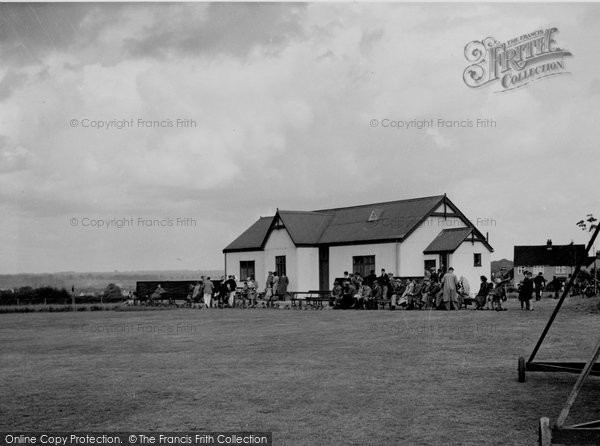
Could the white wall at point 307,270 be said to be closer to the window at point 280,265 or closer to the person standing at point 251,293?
the window at point 280,265

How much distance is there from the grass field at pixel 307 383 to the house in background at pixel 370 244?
66.1 ft

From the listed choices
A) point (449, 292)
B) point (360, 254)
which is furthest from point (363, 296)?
point (360, 254)

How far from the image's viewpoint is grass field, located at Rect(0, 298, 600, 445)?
7473 mm

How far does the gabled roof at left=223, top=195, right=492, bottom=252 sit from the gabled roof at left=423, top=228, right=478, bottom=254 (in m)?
0.79

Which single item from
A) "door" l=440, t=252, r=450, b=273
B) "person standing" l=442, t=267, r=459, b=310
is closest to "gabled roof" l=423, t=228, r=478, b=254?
"door" l=440, t=252, r=450, b=273

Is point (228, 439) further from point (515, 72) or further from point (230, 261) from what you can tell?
point (230, 261)

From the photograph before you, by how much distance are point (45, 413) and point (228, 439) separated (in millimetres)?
2580

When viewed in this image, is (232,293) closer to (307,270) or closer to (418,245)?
(307,270)

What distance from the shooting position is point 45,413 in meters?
8.14

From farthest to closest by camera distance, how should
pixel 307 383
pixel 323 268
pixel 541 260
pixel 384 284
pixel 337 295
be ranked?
pixel 541 260 → pixel 323 268 → pixel 337 295 → pixel 384 284 → pixel 307 383

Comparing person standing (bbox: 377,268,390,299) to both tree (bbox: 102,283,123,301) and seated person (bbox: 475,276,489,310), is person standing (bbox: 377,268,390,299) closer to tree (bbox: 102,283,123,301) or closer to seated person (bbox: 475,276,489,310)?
seated person (bbox: 475,276,489,310)

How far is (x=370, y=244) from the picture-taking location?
3919cm

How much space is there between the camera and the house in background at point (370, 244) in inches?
1494

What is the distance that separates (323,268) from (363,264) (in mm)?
3573
